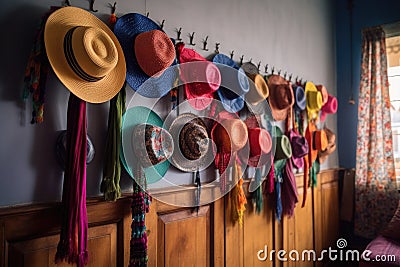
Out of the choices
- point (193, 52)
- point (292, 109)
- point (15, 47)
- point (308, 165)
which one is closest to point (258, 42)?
point (292, 109)

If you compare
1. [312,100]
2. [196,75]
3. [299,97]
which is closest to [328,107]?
[312,100]

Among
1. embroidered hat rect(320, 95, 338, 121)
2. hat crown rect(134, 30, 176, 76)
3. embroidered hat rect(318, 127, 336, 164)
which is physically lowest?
embroidered hat rect(318, 127, 336, 164)

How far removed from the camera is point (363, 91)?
2.99 meters

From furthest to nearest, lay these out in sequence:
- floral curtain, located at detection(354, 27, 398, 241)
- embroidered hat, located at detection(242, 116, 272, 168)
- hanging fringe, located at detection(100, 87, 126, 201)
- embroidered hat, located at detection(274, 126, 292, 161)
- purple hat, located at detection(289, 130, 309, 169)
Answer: floral curtain, located at detection(354, 27, 398, 241) → purple hat, located at detection(289, 130, 309, 169) → embroidered hat, located at detection(274, 126, 292, 161) → embroidered hat, located at detection(242, 116, 272, 168) → hanging fringe, located at detection(100, 87, 126, 201)

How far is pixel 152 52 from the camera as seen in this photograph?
1.36 metres

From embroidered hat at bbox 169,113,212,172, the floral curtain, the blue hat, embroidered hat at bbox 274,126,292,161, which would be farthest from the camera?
the floral curtain

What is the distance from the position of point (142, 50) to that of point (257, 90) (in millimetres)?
871

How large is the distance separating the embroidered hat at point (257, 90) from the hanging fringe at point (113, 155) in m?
0.93

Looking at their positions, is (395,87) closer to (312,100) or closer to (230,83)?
(312,100)

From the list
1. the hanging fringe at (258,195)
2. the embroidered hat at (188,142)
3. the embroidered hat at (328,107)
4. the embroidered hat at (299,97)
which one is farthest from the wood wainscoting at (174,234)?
the embroidered hat at (328,107)

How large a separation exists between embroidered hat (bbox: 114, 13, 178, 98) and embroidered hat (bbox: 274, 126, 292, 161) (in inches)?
41.9

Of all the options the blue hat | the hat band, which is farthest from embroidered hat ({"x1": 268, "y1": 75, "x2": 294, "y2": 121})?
the hat band

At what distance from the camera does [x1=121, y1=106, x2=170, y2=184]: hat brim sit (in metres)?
1.37

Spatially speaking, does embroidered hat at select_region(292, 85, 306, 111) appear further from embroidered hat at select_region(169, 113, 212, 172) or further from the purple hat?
embroidered hat at select_region(169, 113, 212, 172)
